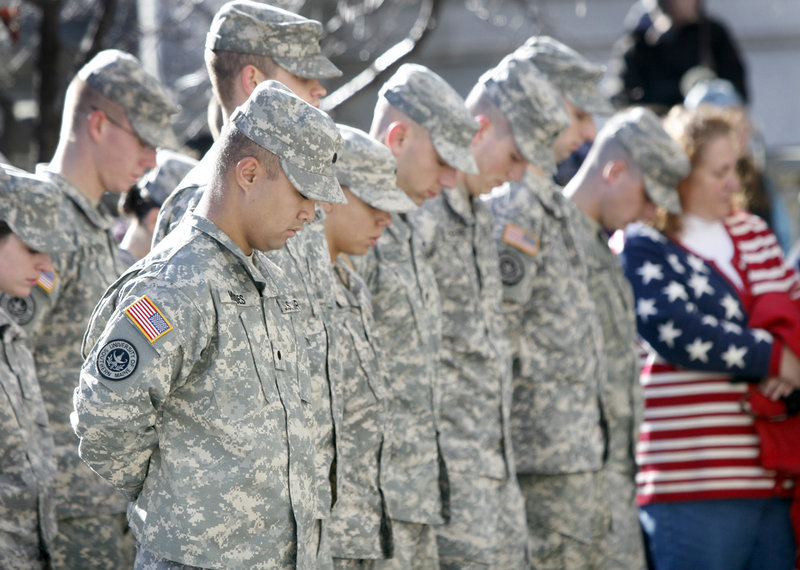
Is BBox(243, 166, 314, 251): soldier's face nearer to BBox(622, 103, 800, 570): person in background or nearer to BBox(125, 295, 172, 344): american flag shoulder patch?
BBox(125, 295, 172, 344): american flag shoulder patch

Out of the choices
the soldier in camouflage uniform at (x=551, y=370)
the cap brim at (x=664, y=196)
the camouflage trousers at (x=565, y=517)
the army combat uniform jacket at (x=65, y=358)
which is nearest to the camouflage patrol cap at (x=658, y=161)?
the cap brim at (x=664, y=196)

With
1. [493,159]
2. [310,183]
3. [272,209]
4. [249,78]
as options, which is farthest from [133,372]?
[493,159]

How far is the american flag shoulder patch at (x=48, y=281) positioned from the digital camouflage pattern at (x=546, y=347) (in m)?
1.73

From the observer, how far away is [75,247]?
12.8 feet

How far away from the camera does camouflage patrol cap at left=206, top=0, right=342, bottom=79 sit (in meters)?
3.63

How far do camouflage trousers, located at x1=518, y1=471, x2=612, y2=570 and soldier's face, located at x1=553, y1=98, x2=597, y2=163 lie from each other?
1.33m

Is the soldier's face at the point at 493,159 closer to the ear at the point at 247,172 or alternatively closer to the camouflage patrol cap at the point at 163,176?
the camouflage patrol cap at the point at 163,176

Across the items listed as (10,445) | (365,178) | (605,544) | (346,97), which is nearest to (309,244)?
(365,178)

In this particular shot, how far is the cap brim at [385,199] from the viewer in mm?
3723

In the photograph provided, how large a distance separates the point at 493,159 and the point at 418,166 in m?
0.58

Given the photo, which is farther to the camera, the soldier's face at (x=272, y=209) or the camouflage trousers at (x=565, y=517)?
the camouflage trousers at (x=565, y=517)

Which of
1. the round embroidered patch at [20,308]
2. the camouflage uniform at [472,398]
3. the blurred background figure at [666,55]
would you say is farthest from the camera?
the blurred background figure at [666,55]

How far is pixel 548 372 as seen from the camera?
4809 millimetres

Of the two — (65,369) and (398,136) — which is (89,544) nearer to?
(65,369)
